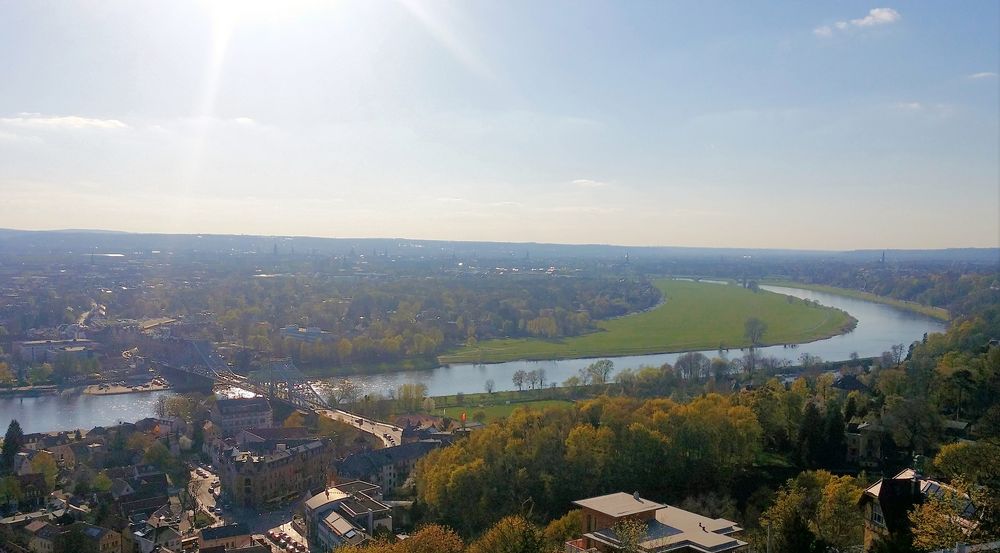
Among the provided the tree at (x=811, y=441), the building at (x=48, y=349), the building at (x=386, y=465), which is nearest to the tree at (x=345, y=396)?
the building at (x=386, y=465)

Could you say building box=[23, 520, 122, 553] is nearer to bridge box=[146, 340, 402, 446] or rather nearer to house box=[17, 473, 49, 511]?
house box=[17, 473, 49, 511]

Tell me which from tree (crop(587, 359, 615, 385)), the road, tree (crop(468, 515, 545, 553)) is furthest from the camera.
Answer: tree (crop(587, 359, 615, 385))

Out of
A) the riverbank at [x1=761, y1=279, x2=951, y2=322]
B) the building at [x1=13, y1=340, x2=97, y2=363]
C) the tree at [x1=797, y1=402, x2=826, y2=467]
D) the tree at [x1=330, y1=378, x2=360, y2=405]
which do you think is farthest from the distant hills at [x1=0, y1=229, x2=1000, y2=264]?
the tree at [x1=797, y1=402, x2=826, y2=467]

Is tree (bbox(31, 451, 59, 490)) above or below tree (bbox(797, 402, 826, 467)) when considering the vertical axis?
below

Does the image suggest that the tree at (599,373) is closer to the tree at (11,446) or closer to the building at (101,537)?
the tree at (11,446)

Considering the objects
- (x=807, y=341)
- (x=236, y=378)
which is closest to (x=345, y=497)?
(x=236, y=378)

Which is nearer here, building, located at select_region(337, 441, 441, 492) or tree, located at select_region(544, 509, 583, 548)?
tree, located at select_region(544, 509, 583, 548)

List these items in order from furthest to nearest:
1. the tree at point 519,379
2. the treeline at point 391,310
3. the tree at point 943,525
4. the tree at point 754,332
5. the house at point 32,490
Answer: the tree at point 754,332
the treeline at point 391,310
the tree at point 519,379
the house at point 32,490
the tree at point 943,525
